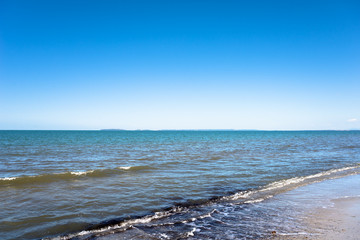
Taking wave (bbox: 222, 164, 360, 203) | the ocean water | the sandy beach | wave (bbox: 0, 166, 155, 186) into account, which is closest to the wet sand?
the sandy beach

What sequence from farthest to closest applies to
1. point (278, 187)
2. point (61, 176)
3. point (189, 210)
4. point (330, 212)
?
point (61, 176)
point (278, 187)
point (189, 210)
point (330, 212)

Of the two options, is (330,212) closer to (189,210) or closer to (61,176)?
(189,210)

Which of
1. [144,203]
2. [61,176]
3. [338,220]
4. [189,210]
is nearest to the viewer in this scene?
[338,220]

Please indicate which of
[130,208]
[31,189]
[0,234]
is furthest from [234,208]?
[31,189]

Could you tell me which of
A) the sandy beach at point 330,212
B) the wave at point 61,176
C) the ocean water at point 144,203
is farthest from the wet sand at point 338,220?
the wave at point 61,176

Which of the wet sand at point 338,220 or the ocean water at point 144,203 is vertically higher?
the wet sand at point 338,220

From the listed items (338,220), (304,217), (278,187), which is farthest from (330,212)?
(278,187)

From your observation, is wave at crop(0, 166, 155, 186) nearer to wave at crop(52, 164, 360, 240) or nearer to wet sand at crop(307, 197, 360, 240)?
wave at crop(52, 164, 360, 240)

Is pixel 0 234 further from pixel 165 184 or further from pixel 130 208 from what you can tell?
pixel 165 184

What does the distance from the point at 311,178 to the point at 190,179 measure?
7.29m

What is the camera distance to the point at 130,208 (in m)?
8.87

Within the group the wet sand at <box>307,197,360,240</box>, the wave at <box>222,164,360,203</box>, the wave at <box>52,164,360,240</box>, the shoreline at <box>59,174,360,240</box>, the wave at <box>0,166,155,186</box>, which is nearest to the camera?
the wet sand at <box>307,197,360,240</box>

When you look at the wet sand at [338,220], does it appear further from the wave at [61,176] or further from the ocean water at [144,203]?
the wave at [61,176]

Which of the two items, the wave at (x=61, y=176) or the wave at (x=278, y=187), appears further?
the wave at (x=61, y=176)
